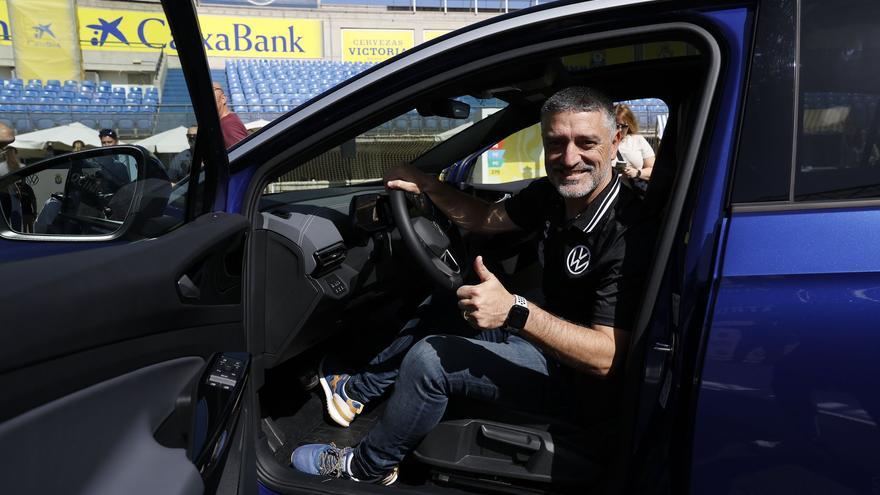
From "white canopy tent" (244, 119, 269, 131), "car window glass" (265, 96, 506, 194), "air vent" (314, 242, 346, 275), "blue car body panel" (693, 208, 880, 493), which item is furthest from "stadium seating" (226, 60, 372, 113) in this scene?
"blue car body panel" (693, 208, 880, 493)

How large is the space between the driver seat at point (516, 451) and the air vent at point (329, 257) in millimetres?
657

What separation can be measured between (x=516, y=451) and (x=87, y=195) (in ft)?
4.02

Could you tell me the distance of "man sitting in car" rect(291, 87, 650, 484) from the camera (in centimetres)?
162

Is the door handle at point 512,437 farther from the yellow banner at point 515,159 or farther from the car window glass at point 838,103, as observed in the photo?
the yellow banner at point 515,159

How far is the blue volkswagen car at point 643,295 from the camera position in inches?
36.8

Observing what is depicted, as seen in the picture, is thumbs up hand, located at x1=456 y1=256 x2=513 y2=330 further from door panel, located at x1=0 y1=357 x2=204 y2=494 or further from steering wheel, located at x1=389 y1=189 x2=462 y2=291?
door panel, located at x1=0 y1=357 x2=204 y2=494

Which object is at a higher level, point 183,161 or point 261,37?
point 261,37

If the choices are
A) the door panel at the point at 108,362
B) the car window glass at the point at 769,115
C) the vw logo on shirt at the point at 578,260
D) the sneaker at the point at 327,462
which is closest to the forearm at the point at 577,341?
the vw logo on shirt at the point at 578,260

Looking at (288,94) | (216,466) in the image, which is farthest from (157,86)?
(288,94)

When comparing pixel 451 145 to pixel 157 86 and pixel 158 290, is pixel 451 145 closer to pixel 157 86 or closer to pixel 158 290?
pixel 157 86

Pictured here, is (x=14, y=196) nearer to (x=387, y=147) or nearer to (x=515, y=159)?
(x=387, y=147)

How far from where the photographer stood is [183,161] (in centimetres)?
138

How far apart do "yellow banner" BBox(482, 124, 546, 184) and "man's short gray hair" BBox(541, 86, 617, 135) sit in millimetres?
586

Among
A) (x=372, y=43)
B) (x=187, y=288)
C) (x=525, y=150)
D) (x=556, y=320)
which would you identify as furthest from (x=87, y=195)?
(x=372, y=43)
